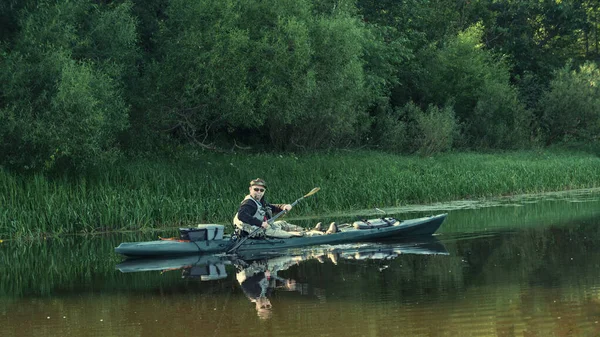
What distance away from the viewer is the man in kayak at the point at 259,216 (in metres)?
17.0

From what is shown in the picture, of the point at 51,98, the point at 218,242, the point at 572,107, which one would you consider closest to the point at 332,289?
the point at 218,242

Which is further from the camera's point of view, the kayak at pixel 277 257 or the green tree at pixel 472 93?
the green tree at pixel 472 93

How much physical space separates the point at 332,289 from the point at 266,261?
4117 mm

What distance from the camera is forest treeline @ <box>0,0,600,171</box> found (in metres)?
22.4

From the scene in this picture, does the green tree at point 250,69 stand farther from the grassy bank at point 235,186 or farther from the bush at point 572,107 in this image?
the bush at point 572,107

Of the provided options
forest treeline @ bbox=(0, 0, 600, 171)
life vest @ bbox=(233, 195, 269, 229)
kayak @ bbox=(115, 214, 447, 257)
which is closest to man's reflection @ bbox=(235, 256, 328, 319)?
kayak @ bbox=(115, 214, 447, 257)

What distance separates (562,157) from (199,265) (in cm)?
2661

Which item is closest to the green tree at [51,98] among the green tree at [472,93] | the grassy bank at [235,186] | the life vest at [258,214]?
the grassy bank at [235,186]

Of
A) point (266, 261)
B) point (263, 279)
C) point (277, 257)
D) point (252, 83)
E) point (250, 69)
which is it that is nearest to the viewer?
point (263, 279)

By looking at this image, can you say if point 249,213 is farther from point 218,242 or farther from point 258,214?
point 218,242

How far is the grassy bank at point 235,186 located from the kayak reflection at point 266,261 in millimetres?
5086

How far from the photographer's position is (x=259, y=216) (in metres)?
17.1

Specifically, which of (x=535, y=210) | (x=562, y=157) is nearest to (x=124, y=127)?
(x=535, y=210)

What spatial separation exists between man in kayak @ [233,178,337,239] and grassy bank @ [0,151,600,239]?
207 inches
